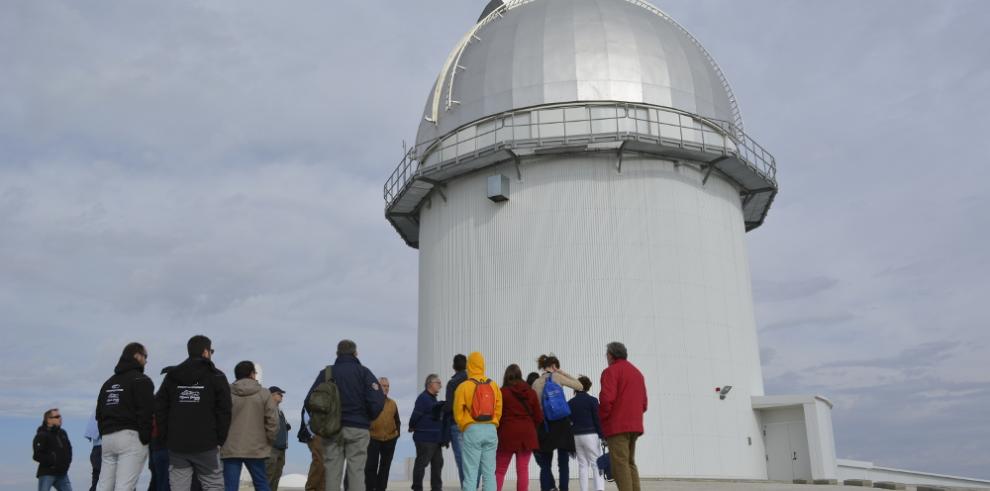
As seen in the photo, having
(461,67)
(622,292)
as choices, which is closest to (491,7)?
(461,67)

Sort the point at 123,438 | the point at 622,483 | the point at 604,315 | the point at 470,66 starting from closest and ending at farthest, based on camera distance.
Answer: the point at 123,438 → the point at 622,483 → the point at 604,315 → the point at 470,66

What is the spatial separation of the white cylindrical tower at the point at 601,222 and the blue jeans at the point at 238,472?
11562 mm

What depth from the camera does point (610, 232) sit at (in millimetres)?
19906

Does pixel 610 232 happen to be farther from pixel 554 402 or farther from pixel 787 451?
pixel 554 402

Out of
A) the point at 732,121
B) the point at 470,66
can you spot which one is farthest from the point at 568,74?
the point at 732,121

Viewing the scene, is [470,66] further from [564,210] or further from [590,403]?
[590,403]

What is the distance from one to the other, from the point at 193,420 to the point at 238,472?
1102 mm

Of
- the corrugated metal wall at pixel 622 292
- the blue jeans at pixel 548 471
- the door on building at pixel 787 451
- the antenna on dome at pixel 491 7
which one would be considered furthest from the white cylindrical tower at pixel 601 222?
the blue jeans at pixel 548 471

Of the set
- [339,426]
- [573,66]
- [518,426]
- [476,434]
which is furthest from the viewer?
[573,66]

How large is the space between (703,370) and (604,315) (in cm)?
272

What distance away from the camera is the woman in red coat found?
31.3 feet

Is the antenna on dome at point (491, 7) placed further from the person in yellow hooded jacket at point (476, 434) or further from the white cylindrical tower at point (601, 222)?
the person in yellow hooded jacket at point (476, 434)

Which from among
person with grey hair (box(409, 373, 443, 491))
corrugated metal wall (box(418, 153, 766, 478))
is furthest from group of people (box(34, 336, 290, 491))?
corrugated metal wall (box(418, 153, 766, 478))

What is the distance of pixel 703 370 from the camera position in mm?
19672
